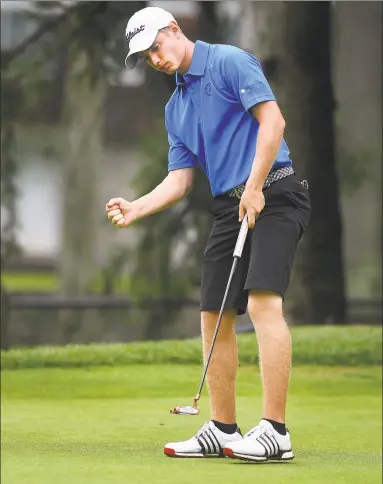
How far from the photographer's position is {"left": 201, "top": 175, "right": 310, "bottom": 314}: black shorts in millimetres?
3785

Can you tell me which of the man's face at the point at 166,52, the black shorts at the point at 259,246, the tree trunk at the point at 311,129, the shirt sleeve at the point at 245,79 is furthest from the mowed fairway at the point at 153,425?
the tree trunk at the point at 311,129

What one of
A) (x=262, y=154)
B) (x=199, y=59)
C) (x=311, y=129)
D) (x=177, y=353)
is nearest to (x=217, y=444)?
(x=262, y=154)

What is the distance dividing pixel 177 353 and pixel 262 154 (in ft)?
12.3

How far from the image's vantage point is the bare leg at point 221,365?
13.0 feet

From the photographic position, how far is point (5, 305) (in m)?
9.27

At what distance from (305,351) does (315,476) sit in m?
4.12

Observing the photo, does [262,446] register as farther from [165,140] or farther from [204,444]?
[165,140]

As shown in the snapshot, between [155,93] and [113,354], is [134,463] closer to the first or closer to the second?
[113,354]

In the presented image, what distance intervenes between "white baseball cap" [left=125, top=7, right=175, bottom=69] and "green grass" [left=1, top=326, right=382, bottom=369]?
3603 mm

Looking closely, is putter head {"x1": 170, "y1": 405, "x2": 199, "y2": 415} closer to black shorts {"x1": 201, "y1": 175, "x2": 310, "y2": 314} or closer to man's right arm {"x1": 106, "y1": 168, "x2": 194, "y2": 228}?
black shorts {"x1": 201, "y1": 175, "x2": 310, "y2": 314}

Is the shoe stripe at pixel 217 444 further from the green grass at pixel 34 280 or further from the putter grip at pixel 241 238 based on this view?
the green grass at pixel 34 280

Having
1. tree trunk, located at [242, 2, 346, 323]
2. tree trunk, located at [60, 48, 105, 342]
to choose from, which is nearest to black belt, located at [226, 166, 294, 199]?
tree trunk, located at [242, 2, 346, 323]

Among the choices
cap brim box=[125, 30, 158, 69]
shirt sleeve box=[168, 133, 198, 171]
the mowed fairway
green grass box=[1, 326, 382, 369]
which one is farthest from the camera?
green grass box=[1, 326, 382, 369]

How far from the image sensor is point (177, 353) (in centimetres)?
741
